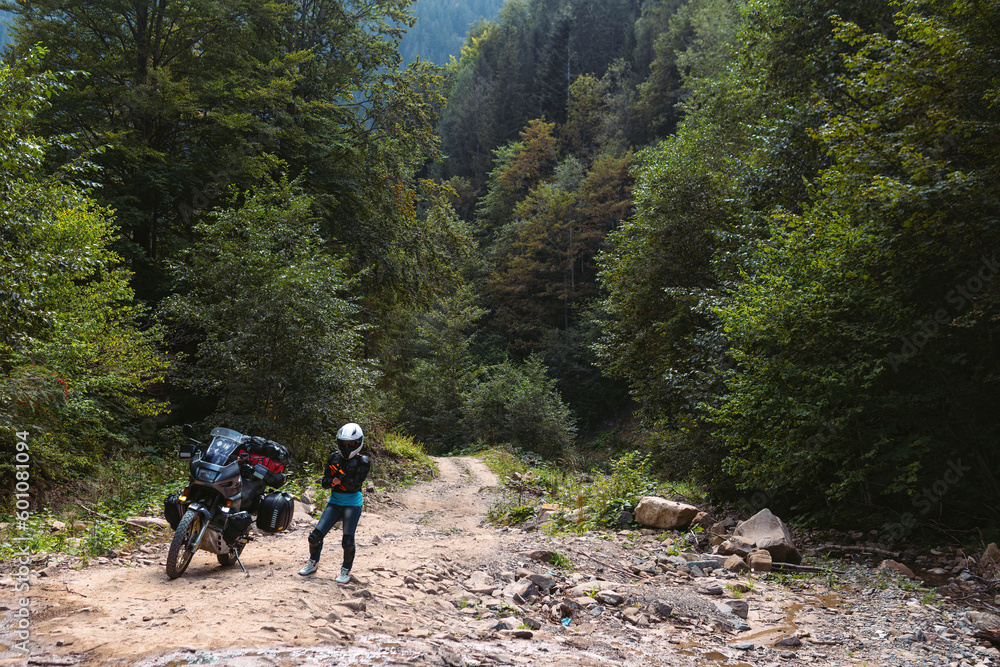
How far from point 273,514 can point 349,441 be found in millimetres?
972

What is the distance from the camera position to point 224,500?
4.88 meters

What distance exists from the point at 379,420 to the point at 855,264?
41.4 feet

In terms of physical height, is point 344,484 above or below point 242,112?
below

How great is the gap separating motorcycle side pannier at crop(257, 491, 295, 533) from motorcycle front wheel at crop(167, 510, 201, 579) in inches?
22.5

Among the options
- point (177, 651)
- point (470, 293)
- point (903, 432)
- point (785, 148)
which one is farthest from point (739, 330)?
point (470, 293)

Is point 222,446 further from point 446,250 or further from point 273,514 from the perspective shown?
point 446,250

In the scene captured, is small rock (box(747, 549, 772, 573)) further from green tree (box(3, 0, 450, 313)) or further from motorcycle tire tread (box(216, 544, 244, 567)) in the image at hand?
green tree (box(3, 0, 450, 313))

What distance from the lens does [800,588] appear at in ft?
19.3

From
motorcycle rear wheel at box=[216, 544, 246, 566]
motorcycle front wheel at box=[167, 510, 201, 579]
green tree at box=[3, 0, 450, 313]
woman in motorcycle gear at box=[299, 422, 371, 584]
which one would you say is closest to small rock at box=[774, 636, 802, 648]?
woman in motorcycle gear at box=[299, 422, 371, 584]

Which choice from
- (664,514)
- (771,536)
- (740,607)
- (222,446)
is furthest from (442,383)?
(740,607)

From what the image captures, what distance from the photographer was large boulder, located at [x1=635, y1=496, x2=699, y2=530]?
26.8 feet

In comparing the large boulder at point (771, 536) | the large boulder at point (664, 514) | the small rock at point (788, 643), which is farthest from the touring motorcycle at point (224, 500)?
the large boulder at point (771, 536)

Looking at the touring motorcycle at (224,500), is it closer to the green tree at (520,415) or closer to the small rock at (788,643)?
the small rock at (788,643)

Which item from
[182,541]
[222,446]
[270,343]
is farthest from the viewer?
[270,343]
